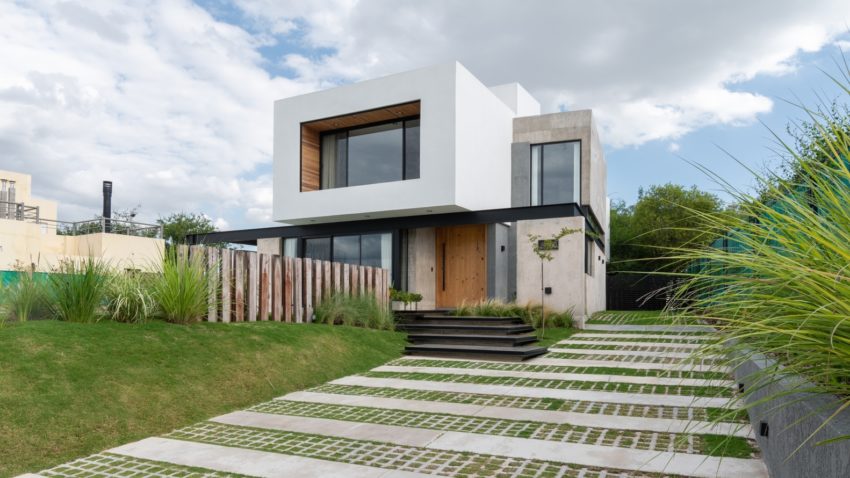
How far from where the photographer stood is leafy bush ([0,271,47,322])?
6691 mm

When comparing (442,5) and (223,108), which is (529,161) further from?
(223,108)

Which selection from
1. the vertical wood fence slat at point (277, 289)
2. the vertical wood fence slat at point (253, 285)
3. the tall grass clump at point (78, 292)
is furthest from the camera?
the vertical wood fence slat at point (277, 289)

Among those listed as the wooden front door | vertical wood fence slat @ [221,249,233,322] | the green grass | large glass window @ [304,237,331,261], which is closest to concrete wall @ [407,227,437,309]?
the wooden front door

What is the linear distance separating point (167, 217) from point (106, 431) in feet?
124

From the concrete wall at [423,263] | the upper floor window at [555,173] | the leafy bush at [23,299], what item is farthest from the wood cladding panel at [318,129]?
the leafy bush at [23,299]

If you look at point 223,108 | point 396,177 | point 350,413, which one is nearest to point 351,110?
point 396,177

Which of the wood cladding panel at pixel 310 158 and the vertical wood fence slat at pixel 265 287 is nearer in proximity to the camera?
the vertical wood fence slat at pixel 265 287

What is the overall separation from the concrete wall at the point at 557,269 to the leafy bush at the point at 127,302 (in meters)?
8.45

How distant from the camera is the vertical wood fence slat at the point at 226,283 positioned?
27.4 ft

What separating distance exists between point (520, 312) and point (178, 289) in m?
7.48

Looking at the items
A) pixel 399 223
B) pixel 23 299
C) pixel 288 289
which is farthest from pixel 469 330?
pixel 23 299

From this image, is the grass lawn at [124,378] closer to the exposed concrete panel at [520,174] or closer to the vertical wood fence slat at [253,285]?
the vertical wood fence slat at [253,285]

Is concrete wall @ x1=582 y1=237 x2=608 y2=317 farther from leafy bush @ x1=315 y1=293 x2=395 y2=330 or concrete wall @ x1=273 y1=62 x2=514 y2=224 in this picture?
leafy bush @ x1=315 y1=293 x2=395 y2=330

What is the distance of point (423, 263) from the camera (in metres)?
16.4
